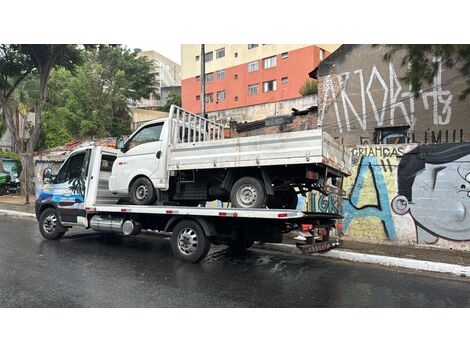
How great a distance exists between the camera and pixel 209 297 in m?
4.85

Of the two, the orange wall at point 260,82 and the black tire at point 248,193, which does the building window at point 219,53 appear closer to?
the orange wall at point 260,82

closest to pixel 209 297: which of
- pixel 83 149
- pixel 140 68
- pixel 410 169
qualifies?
pixel 83 149

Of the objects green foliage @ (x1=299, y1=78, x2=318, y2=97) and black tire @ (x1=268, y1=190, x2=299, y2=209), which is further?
green foliage @ (x1=299, y1=78, x2=318, y2=97)

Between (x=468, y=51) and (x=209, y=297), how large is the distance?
758 centimetres

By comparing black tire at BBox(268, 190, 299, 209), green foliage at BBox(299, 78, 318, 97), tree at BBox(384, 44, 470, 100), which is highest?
green foliage at BBox(299, 78, 318, 97)

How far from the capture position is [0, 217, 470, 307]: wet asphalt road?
472 cm

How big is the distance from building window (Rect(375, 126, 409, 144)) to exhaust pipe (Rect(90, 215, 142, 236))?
439 inches

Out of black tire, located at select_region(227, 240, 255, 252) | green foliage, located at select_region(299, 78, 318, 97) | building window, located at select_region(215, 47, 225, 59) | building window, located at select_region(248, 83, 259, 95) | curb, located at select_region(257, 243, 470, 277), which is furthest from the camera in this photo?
building window, located at select_region(215, 47, 225, 59)

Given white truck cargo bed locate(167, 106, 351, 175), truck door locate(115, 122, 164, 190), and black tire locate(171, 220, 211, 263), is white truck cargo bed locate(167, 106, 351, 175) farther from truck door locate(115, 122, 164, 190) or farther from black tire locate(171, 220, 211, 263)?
black tire locate(171, 220, 211, 263)

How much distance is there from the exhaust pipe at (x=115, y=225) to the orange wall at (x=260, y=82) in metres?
27.1

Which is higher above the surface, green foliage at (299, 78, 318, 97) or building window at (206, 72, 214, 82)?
building window at (206, 72, 214, 82)

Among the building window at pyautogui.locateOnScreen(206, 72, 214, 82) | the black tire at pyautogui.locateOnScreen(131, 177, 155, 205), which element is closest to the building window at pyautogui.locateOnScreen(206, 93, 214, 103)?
the building window at pyautogui.locateOnScreen(206, 72, 214, 82)

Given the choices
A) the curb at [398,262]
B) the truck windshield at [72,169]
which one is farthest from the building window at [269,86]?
the curb at [398,262]

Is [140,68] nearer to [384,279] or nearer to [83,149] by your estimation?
[83,149]
